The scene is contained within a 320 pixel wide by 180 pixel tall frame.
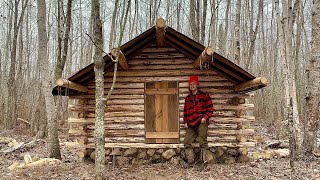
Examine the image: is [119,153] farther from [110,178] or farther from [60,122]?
[60,122]

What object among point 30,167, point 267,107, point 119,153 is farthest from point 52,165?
point 267,107

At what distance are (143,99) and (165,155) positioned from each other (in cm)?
161

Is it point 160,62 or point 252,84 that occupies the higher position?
point 160,62

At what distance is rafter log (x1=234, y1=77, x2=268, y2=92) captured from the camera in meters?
7.32

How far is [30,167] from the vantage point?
26.1 ft

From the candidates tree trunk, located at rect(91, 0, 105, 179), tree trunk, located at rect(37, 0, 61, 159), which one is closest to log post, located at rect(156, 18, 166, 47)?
tree trunk, located at rect(91, 0, 105, 179)

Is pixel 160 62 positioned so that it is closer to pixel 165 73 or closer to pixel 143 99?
pixel 165 73

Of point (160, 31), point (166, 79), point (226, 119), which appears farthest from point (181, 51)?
point (226, 119)

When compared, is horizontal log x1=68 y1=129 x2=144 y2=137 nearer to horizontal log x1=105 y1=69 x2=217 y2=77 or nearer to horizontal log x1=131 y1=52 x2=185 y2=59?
horizontal log x1=105 y1=69 x2=217 y2=77

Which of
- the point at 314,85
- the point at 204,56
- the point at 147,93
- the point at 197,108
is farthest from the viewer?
the point at 147,93

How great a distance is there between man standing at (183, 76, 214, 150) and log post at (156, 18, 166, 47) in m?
1.27

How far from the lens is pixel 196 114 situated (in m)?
8.34

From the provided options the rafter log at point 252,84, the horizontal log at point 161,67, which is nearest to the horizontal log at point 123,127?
the horizontal log at point 161,67

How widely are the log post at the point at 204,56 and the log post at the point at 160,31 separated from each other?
1.04m
